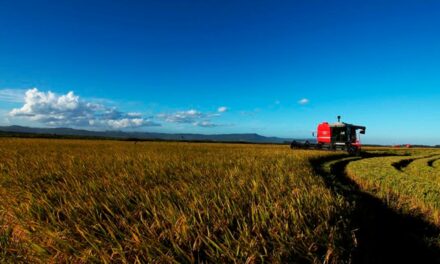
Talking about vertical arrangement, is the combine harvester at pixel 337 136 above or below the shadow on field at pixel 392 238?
above

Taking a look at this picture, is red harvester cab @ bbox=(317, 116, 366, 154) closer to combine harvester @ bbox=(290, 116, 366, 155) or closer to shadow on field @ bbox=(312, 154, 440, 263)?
combine harvester @ bbox=(290, 116, 366, 155)

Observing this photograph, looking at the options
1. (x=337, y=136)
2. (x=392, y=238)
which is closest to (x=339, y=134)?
(x=337, y=136)

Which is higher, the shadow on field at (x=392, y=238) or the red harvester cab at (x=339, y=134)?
the red harvester cab at (x=339, y=134)

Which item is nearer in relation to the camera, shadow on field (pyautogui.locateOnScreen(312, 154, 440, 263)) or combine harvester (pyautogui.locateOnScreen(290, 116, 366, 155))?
shadow on field (pyautogui.locateOnScreen(312, 154, 440, 263))

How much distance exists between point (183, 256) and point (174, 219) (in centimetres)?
57

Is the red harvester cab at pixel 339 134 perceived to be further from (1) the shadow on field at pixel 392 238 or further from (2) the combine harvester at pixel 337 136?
(1) the shadow on field at pixel 392 238

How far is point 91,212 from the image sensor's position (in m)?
3.38

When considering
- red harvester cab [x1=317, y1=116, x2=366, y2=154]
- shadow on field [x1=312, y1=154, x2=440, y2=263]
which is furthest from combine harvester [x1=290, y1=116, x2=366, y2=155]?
shadow on field [x1=312, y1=154, x2=440, y2=263]

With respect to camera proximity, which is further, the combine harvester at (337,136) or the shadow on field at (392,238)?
the combine harvester at (337,136)

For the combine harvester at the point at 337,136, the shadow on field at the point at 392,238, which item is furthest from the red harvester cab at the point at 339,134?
the shadow on field at the point at 392,238

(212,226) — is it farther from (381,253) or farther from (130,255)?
(381,253)

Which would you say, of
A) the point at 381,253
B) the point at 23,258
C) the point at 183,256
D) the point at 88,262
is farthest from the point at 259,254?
the point at 381,253

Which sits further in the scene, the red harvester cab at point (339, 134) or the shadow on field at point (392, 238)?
the red harvester cab at point (339, 134)

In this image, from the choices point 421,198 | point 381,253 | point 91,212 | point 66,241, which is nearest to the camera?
point 66,241
